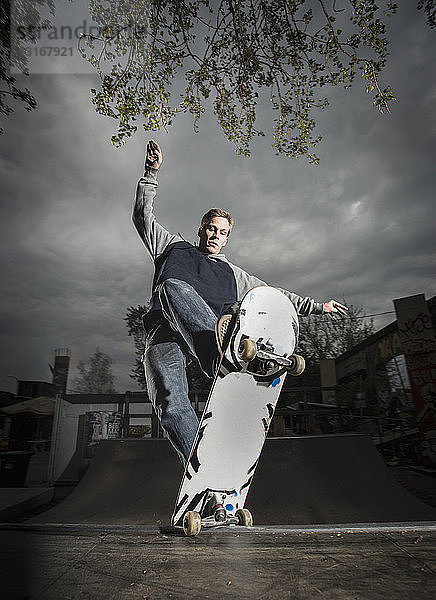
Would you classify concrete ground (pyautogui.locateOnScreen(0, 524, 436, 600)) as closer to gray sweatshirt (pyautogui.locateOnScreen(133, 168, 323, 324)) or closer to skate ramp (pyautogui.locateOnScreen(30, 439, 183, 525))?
skate ramp (pyautogui.locateOnScreen(30, 439, 183, 525))

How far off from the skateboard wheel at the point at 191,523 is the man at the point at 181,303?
433 mm

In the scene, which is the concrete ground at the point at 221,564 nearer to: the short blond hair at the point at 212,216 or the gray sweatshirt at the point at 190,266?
the gray sweatshirt at the point at 190,266

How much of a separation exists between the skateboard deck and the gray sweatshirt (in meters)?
0.56

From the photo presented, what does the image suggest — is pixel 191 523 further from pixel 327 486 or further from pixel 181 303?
pixel 327 486

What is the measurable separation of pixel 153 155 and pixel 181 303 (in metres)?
1.31

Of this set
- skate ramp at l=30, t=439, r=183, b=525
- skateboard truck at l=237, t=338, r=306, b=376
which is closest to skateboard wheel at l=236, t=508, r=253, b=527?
skate ramp at l=30, t=439, r=183, b=525

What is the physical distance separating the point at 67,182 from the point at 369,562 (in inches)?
147

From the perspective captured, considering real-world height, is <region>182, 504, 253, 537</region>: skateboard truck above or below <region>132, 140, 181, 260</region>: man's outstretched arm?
below

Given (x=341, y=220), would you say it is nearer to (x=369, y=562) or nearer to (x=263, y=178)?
(x=263, y=178)

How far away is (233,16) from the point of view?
346cm

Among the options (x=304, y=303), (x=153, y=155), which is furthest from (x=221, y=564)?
(x=153, y=155)

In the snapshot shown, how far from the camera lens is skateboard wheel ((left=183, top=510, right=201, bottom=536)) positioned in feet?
6.33

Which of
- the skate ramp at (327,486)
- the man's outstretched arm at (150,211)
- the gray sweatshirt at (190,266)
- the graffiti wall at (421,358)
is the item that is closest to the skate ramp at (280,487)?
the skate ramp at (327,486)

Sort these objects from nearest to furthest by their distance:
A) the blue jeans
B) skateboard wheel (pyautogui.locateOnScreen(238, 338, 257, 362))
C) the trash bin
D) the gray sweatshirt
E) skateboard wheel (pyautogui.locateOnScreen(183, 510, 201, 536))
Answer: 1. skateboard wheel (pyautogui.locateOnScreen(183, 510, 201, 536))
2. skateboard wheel (pyautogui.locateOnScreen(238, 338, 257, 362))
3. the blue jeans
4. the gray sweatshirt
5. the trash bin
